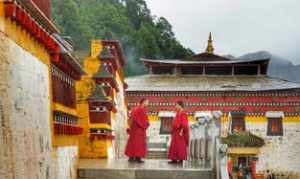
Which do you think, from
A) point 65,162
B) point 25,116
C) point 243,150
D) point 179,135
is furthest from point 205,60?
point 25,116

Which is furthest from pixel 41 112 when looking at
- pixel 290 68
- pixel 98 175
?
→ pixel 290 68

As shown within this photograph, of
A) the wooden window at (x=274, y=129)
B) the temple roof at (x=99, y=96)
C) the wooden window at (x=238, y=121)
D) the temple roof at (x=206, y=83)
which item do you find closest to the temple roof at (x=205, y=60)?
the temple roof at (x=206, y=83)

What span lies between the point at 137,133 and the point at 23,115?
305 inches

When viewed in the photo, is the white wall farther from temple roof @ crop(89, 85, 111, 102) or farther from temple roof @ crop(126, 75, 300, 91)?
temple roof @ crop(126, 75, 300, 91)

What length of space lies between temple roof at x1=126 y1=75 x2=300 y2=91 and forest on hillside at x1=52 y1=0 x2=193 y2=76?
11542 millimetres

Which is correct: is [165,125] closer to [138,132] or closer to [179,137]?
[179,137]

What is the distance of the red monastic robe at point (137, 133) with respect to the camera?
49.7ft

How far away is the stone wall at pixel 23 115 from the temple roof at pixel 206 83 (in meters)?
26.0

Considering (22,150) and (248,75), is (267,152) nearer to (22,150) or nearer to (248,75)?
(248,75)

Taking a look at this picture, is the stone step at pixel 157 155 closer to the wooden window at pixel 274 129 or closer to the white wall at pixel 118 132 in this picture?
the white wall at pixel 118 132

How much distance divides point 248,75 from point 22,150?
32.6 m

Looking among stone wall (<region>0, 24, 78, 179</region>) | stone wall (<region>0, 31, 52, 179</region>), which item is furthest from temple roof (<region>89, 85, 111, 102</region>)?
stone wall (<region>0, 31, 52, 179</region>)

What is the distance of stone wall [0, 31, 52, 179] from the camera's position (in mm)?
6656

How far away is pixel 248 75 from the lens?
3900 centimetres
